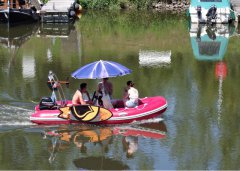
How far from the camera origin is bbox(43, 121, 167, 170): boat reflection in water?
15047mm

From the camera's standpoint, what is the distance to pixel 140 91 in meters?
21.4

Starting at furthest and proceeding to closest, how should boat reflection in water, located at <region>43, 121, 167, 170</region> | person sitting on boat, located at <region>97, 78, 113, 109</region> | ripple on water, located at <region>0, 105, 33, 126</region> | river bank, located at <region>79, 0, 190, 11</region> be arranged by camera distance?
river bank, located at <region>79, 0, 190, 11</region> → person sitting on boat, located at <region>97, 78, 113, 109</region> → ripple on water, located at <region>0, 105, 33, 126</region> → boat reflection in water, located at <region>43, 121, 167, 170</region>

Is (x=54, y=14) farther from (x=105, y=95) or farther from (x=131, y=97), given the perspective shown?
(x=131, y=97)

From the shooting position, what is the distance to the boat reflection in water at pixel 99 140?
15.0m

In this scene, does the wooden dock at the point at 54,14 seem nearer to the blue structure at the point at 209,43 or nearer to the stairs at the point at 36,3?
the stairs at the point at 36,3

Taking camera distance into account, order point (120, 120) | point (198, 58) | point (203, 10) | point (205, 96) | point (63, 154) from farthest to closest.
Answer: point (203, 10) → point (198, 58) → point (205, 96) → point (120, 120) → point (63, 154)

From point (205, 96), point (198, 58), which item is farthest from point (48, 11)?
point (205, 96)

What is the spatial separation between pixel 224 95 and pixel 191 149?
5690 mm

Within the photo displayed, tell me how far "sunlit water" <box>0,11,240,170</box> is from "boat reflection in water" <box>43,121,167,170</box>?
0.03m

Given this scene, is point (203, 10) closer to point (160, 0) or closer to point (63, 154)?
point (160, 0)

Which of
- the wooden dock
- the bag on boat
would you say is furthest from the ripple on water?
the wooden dock

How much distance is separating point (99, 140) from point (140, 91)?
202 inches

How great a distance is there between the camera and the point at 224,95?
832 inches

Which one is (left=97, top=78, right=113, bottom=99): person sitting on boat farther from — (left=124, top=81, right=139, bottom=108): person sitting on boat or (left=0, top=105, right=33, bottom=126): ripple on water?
(left=0, top=105, right=33, bottom=126): ripple on water
